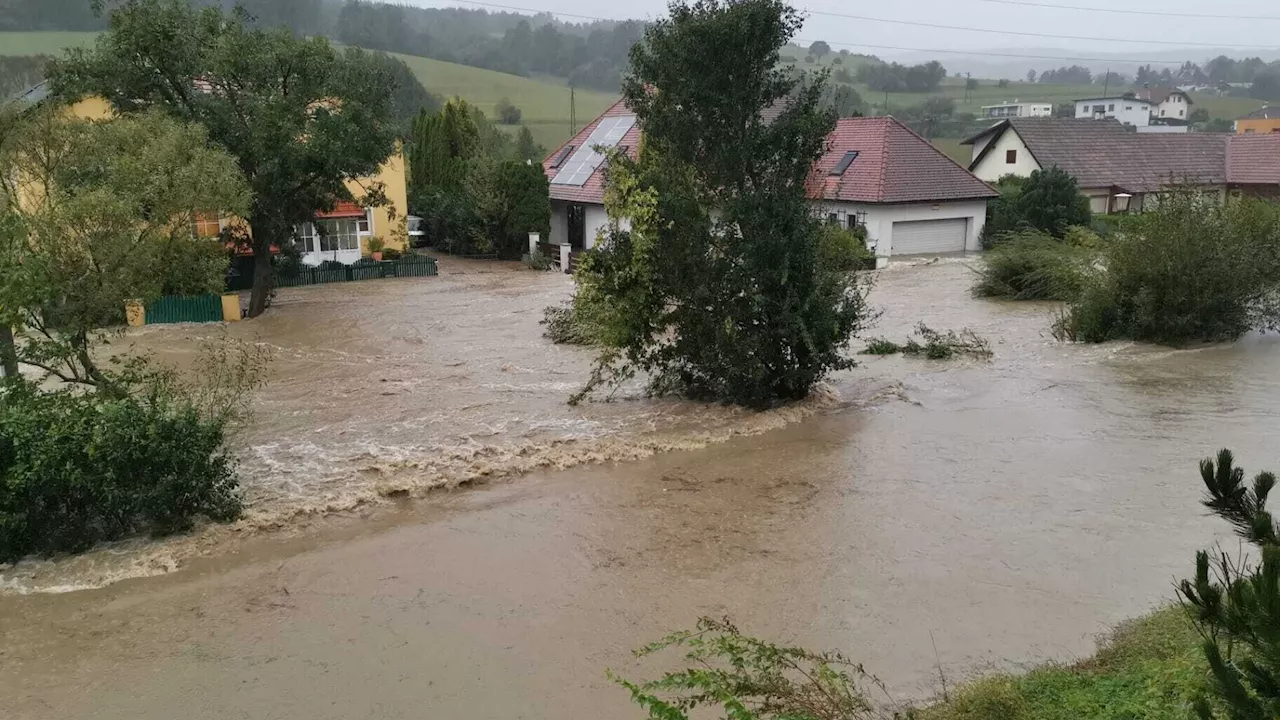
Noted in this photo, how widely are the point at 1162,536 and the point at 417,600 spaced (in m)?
7.67

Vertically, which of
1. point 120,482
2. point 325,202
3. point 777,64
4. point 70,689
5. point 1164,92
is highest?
point 1164,92

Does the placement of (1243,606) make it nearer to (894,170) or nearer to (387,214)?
(894,170)

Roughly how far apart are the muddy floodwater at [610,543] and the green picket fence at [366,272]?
44.2ft

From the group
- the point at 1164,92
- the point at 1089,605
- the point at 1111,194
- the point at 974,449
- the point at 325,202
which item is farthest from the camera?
the point at 1164,92

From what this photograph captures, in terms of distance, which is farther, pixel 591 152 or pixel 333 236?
pixel 591 152

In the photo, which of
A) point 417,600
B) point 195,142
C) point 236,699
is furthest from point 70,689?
point 195,142

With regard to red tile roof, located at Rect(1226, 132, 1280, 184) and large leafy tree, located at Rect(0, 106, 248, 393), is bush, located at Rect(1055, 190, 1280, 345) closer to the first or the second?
large leafy tree, located at Rect(0, 106, 248, 393)

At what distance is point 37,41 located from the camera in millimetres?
64562

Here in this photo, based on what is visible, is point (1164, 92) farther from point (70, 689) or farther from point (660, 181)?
point (70, 689)

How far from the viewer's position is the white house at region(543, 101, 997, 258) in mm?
32031

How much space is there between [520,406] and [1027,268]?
16090 millimetres

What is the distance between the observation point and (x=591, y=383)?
15383mm

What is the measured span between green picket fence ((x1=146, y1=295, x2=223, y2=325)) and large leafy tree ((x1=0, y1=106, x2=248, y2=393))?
880cm

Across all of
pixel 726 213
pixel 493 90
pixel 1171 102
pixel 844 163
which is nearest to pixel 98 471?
pixel 726 213
